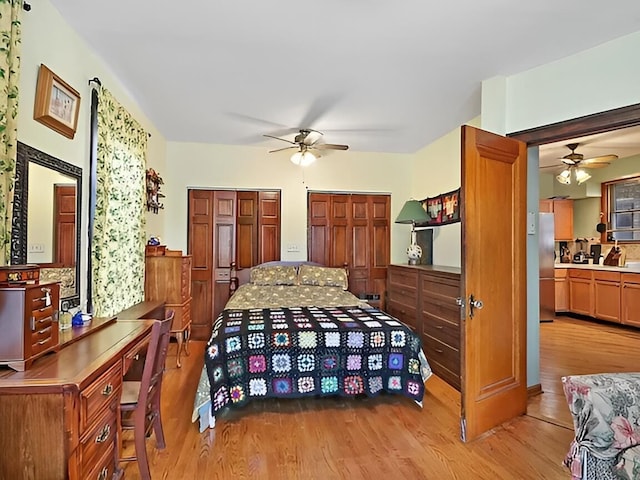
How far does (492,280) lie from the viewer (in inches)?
107

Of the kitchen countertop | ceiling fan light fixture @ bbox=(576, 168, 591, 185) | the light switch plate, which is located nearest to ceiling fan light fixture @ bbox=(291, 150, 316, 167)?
the light switch plate

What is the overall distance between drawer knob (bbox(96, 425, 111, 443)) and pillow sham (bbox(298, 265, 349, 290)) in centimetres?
330

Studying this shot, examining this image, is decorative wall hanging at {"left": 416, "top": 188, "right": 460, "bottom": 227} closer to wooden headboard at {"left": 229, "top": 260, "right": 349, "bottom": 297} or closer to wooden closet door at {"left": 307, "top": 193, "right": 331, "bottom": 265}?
wooden closet door at {"left": 307, "top": 193, "right": 331, "bottom": 265}

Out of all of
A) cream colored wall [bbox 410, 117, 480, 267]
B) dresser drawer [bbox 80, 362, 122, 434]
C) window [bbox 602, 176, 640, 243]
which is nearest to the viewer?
dresser drawer [bbox 80, 362, 122, 434]

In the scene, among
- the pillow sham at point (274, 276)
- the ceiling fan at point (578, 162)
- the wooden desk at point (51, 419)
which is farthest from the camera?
the ceiling fan at point (578, 162)

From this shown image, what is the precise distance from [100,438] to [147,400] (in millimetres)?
385

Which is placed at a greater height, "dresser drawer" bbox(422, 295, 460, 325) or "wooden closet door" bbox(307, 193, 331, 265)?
"wooden closet door" bbox(307, 193, 331, 265)

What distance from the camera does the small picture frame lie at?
214 centimetres

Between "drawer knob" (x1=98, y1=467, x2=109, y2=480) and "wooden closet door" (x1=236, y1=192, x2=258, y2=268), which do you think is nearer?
"drawer knob" (x1=98, y1=467, x2=109, y2=480)

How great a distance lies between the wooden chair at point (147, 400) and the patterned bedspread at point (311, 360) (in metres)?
0.50

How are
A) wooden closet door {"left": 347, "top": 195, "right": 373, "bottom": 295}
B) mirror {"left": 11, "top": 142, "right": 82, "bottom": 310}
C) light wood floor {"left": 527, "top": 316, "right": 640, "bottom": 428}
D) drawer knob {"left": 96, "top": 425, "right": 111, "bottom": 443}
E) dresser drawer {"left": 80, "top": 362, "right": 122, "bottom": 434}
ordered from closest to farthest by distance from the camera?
dresser drawer {"left": 80, "top": 362, "right": 122, "bottom": 434} < drawer knob {"left": 96, "top": 425, "right": 111, "bottom": 443} < mirror {"left": 11, "top": 142, "right": 82, "bottom": 310} < light wood floor {"left": 527, "top": 316, "right": 640, "bottom": 428} < wooden closet door {"left": 347, "top": 195, "right": 373, "bottom": 295}

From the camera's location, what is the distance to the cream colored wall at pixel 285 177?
5.26 m

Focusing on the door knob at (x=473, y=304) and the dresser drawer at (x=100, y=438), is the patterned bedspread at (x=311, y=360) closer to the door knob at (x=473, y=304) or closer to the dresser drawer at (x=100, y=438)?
the door knob at (x=473, y=304)

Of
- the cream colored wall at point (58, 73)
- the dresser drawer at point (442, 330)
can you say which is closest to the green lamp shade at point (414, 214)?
the dresser drawer at point (442, 330)
